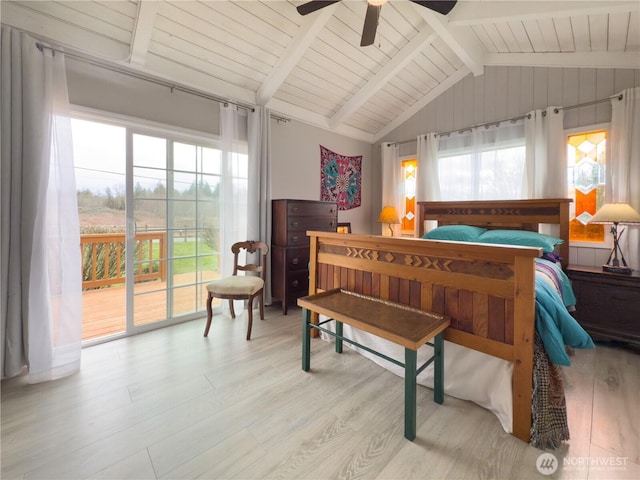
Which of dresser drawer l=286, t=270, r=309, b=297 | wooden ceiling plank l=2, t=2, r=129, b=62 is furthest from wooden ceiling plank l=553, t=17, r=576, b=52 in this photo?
wooden ceiling plank l=2, t=2, r=129, b=62

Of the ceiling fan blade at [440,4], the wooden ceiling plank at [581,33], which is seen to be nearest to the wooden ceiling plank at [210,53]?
the ceiling fan blade at [440,4]

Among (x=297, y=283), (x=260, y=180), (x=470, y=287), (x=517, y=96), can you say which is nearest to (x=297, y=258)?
(x=297, y=283)

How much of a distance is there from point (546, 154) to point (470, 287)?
8.22 ft

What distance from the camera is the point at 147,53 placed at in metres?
2.49

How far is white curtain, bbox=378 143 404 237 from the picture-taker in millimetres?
4496

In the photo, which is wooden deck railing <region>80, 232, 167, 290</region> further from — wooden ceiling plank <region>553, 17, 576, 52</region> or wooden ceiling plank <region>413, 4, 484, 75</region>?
wooden ceiling plank <region>553, 17, 576, 52</region>

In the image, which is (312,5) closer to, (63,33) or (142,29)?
(142,29)

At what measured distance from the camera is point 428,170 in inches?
159

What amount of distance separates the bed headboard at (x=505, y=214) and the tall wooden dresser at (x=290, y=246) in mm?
1667

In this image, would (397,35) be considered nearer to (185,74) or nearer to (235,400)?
(185,74)

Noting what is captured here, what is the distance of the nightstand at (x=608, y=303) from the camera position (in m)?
2.39

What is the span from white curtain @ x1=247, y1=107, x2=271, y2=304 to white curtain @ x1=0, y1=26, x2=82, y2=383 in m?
1.58

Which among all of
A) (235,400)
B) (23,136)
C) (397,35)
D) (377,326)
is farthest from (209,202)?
(397,35)

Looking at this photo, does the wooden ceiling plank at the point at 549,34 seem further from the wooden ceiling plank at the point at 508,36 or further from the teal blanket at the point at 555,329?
the teal blanket at the point at 555,329
